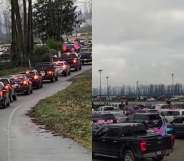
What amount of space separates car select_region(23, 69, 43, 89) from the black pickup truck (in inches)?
31.8

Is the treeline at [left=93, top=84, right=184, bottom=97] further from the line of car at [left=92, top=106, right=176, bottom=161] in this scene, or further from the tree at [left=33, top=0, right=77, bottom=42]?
the tree at [left=33, top=0, right=77, bottom=42]

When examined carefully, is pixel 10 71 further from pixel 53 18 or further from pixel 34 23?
pixel 53 18

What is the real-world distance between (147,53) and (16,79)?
1428 millimetres

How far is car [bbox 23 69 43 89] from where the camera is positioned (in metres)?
9.13

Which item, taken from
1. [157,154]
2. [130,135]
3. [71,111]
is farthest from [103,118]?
[157,154]

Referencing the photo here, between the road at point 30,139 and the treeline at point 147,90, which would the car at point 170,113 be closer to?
the treeline at point 147,90

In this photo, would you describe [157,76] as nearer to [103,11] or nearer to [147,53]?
[147,53]

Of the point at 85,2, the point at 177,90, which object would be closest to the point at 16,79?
the point at 85,2

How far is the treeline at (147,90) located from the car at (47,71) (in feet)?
2.21

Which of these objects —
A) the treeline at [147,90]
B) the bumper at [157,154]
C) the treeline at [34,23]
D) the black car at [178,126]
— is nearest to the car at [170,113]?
the black car at [178,126]

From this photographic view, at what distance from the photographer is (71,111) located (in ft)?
29.4

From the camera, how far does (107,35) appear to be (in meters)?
8.47

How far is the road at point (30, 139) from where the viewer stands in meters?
8.77

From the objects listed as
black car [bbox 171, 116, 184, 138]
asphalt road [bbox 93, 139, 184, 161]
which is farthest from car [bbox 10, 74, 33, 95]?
black car [bbox 171, 116, 184, 138]
